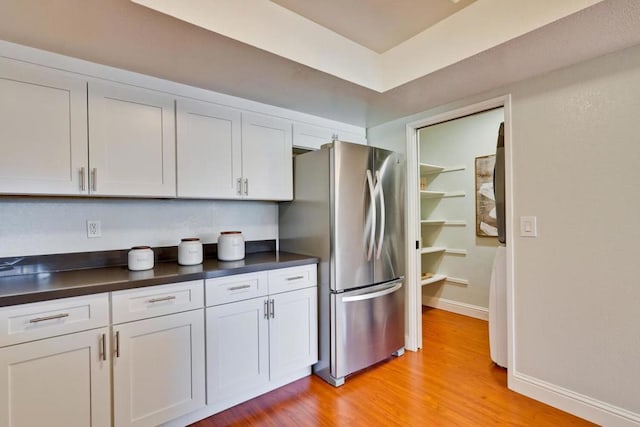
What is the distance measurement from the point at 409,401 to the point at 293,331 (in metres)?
0.90

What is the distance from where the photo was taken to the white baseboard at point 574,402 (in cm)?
171

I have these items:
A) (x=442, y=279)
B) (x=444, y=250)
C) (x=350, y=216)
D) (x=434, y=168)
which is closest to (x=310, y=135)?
(x=350, y=216)

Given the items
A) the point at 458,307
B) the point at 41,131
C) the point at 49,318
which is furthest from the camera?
the point at 458,307

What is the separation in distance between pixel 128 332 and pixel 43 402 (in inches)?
16.1

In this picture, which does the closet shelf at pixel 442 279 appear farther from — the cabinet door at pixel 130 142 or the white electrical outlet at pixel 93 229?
the white electrical outlet at pixel 93 229

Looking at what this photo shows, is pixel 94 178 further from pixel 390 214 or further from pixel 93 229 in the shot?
pixel 390 214

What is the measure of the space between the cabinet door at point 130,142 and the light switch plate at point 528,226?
7.76 ft

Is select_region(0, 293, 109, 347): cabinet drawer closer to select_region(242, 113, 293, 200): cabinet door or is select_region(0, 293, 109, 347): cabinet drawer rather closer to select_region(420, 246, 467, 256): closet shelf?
select_region(242, 113, 293, 200): cabinet door

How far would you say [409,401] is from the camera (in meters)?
Result: 2.04

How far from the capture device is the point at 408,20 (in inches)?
73.7

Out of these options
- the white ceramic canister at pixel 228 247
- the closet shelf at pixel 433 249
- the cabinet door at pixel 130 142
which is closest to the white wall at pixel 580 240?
the closet shelf at pixel 433 249

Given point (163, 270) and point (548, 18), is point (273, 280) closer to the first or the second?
point (163, 270)

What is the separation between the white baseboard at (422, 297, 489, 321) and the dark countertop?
246cm

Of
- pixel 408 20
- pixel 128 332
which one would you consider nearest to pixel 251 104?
pixel 408 20
